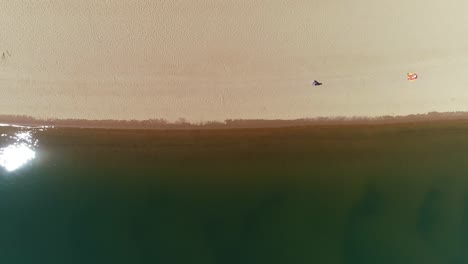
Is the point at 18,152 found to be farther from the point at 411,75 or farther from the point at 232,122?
the point at 411,75

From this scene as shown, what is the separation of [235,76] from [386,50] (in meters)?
1.37

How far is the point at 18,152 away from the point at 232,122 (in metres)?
1.91

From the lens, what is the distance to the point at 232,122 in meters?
4.46

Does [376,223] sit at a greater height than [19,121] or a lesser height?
lesser

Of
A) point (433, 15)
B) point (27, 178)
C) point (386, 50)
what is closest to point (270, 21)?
point (386, 50)

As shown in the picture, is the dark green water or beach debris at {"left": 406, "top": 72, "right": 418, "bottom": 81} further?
beach debris at {"left": 406, "top": 72, "right": 418, "bottom": 81}

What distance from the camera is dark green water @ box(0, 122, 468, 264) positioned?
423 centimetres

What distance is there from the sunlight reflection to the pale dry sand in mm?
233

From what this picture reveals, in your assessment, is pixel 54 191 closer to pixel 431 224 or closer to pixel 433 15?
pixel 431 224

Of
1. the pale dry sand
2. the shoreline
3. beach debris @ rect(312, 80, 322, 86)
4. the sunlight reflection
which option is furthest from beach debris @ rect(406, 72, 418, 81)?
the sunlight reflection

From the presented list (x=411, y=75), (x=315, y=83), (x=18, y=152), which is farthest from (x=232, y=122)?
(x=18, y=152)

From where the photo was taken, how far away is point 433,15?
443 centimetres

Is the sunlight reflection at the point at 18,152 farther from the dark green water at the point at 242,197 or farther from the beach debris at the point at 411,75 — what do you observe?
the beach debris at the point at 411,75

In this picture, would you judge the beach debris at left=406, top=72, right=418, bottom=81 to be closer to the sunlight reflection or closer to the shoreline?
the shoreline
